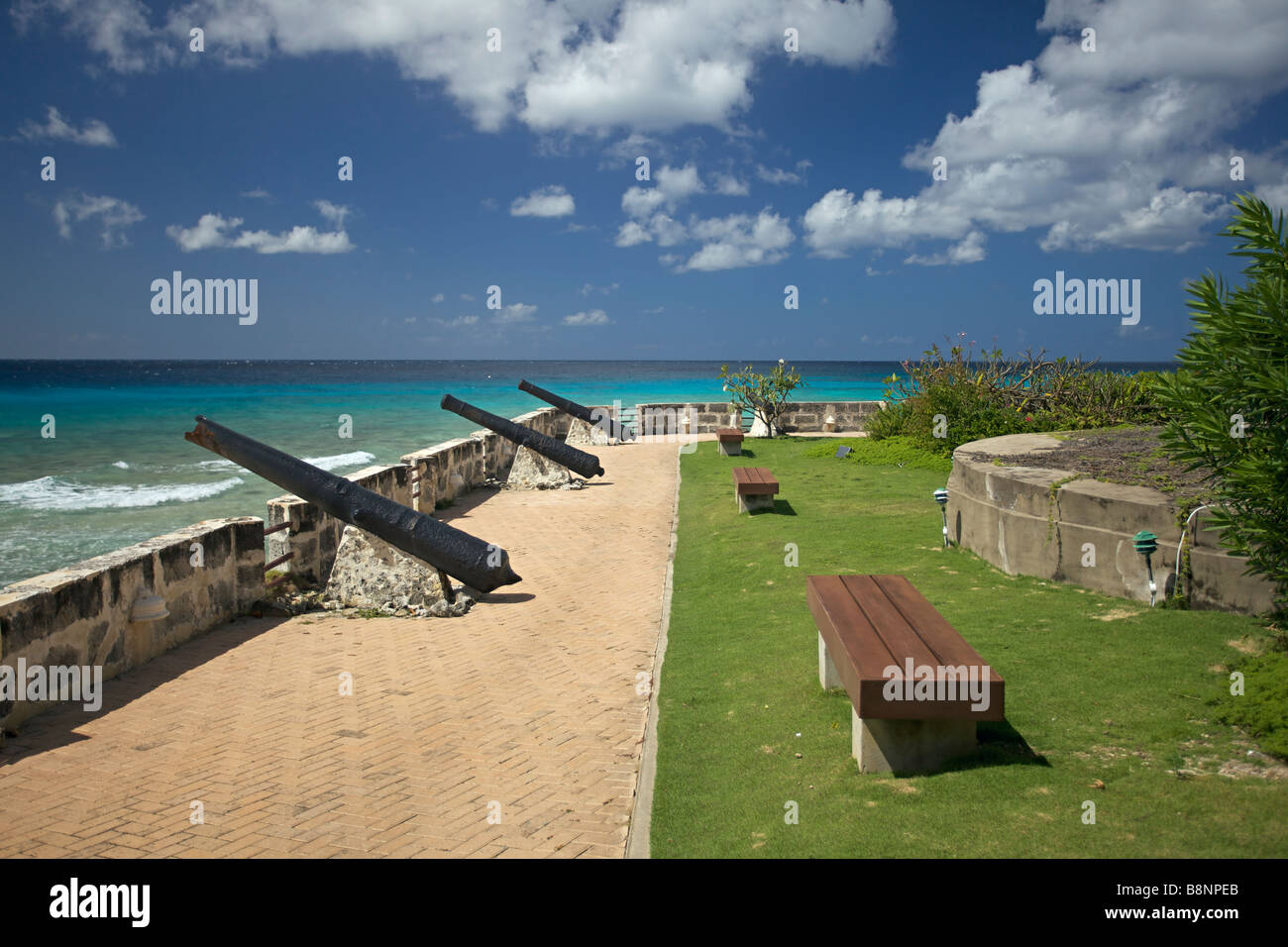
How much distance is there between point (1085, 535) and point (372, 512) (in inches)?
254

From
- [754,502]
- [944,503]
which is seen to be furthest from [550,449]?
[944,503]

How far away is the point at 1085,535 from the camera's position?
22.0 ft

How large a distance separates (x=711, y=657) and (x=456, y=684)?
1945mm

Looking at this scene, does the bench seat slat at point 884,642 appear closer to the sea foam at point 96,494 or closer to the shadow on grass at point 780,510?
the shadow on grass at point 780,510

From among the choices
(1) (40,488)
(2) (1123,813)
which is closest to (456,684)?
(2) (1123,813)

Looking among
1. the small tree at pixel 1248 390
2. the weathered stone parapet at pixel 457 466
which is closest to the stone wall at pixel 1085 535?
the small tree at pixel 1248 390

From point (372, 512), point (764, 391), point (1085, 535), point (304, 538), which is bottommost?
point (304, 538)

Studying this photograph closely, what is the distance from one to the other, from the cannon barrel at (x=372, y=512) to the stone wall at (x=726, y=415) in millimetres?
17216

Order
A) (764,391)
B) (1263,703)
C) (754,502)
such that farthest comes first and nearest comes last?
(764,391)
(754,502)
(1263,703)

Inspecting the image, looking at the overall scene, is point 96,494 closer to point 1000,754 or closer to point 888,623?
point 888,623

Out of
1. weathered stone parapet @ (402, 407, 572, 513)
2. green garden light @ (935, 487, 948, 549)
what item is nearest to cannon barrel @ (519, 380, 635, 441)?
weathered stone parapet @ (402, 407, 572, 513)

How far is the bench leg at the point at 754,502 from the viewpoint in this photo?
1184 cm

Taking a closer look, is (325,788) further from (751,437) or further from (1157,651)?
(751,437)

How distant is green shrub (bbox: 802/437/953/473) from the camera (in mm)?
15510
